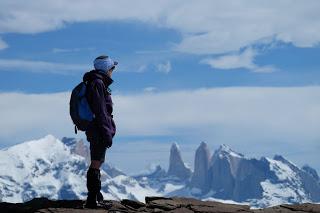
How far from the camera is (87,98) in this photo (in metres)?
17.9

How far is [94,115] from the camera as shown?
17.8 meters

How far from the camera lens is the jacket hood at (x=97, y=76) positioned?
18184 millimetres

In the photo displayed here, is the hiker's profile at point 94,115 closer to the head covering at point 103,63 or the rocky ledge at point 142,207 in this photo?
the head covering at point 103,63

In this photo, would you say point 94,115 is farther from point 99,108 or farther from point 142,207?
point 142,207

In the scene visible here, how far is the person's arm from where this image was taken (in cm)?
1759

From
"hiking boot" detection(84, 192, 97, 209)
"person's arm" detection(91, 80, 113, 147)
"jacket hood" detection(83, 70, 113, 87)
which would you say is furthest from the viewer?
"hiking boot" detection(84, 192, 97, 209)

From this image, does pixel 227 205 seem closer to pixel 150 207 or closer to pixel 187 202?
pixel 187 202

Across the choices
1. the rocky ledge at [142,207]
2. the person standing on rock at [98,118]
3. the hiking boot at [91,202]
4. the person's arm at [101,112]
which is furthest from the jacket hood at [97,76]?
the rocky ledge at [142,207]

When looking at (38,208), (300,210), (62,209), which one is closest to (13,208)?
(38,208)

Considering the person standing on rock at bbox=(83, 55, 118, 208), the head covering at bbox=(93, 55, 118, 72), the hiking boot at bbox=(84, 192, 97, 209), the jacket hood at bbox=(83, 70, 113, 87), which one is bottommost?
the hiking boot at bbox=(84, 192, 97, 209)

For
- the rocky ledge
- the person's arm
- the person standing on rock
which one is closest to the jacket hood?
the person standing on rock

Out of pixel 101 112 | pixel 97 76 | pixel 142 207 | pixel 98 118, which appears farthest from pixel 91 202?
pixel 97 76

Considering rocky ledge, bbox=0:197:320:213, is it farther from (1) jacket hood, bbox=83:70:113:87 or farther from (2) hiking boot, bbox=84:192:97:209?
(1) jacket hood, bbox=83:70:113:87

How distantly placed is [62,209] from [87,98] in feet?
10.2
